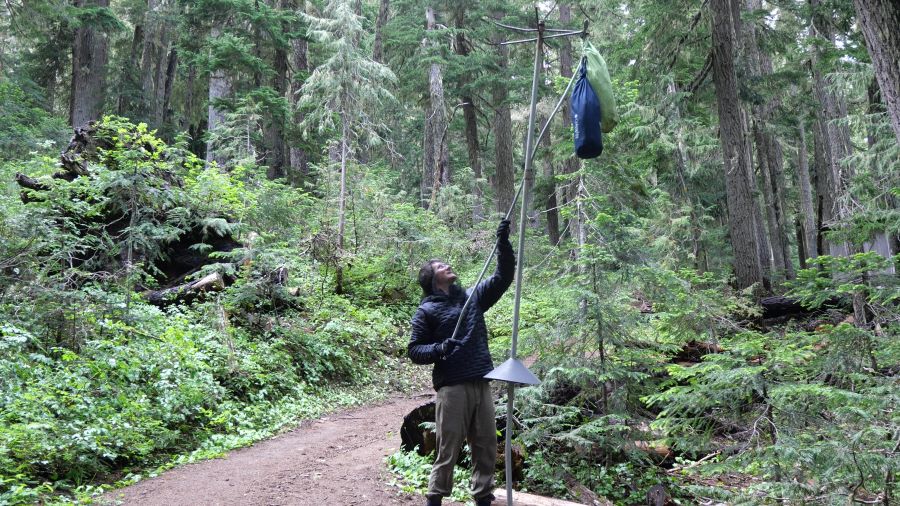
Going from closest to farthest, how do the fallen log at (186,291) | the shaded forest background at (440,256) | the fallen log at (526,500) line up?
the shaded forest background at (440,256) → the fallen log at (526,500) → the fallen log at (186,291)

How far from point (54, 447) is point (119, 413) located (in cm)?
89

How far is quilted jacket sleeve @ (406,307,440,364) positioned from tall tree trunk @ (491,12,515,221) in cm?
1467

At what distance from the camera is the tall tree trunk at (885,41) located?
4.34 m

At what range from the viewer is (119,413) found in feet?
20.7

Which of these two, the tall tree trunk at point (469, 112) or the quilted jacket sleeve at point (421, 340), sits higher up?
the tall tree trunk at point (469, 112)

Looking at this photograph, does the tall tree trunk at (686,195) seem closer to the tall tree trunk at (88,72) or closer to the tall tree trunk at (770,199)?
the tall tree trunk at (770,199)

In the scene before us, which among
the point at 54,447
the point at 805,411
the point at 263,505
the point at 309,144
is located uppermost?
the point at 309,144

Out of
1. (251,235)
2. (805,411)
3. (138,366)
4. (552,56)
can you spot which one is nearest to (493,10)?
(552,56)

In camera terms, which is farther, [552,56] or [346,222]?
[552,56]

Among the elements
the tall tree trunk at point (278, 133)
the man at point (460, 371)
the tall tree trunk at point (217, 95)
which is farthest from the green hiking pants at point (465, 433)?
the tall tree trunk at point (278, 133)

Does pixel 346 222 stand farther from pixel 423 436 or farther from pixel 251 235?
pixel 423 436

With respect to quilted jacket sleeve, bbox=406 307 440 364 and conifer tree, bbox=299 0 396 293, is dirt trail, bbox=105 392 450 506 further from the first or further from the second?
conifer tree, bbox=299 0 396 293

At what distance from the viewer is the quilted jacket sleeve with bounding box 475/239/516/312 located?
14.3 feet

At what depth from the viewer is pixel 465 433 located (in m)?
4.34
